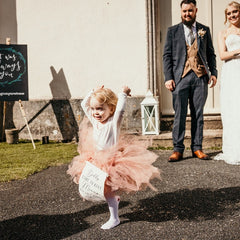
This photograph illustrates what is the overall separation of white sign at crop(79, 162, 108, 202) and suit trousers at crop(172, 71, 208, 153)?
244 cm

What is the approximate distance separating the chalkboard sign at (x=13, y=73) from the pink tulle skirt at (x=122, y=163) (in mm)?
4550

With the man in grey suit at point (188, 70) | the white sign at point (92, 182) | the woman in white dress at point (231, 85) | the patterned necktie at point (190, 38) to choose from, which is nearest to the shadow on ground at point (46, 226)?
the white sign at point (92, 182)

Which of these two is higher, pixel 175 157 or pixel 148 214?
pixel 175 157

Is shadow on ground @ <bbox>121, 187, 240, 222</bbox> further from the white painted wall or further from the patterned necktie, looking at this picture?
the white painted wall

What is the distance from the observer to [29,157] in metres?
5.45

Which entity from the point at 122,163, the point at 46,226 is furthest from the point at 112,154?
the point at 46,226

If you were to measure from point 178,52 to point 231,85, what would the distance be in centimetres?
91

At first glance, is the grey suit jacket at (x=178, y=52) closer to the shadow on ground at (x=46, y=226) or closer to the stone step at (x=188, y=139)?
the stone step at (x=188, y=139)

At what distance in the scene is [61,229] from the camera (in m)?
2.61

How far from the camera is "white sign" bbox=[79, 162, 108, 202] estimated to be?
2480 millimetres

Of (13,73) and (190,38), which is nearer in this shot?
(190,38)

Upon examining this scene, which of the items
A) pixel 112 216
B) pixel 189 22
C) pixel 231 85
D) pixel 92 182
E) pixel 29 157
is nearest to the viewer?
pixel 92 182

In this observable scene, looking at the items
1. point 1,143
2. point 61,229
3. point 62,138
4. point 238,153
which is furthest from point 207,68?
point 1,143

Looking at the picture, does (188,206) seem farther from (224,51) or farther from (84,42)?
(84,42)
